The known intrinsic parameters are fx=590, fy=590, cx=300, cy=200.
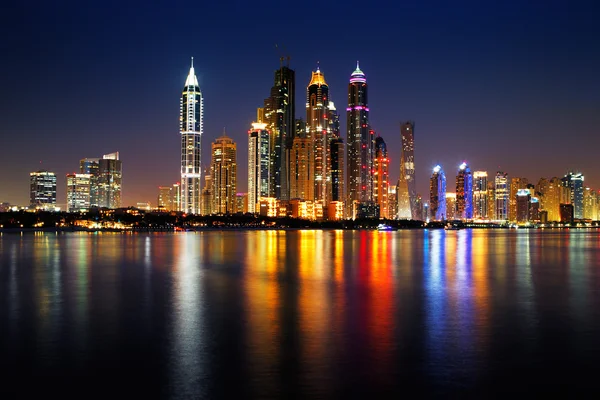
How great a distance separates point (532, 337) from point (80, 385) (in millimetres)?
15752

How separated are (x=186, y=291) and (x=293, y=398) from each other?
21.7 metres

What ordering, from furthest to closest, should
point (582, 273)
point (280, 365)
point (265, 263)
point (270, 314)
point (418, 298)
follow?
1. point (265, 263)
2. point (582, 273)
3. point (418, 298)
4. point (270, 314)
5. point (280, 365)

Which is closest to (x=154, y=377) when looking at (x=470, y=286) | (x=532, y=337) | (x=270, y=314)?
(x=270, y=314)

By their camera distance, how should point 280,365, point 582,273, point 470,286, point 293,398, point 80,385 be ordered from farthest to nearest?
point 582,273, point 470,286, point 280,365, point 80,385, point 293,398

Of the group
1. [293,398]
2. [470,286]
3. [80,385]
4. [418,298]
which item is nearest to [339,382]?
[293,398]

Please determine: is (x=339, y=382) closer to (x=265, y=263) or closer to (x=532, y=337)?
(x=532, y=337)

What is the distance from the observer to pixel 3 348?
19.6 metres

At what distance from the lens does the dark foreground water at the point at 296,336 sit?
15539 mm

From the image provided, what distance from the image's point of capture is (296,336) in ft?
71.2

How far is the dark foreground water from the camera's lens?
15.5 metres

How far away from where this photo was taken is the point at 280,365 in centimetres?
1739

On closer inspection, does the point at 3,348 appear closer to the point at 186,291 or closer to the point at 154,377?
the point at 154,377

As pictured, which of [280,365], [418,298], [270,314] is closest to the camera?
[280,365]

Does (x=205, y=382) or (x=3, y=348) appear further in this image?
(x=3, y=348)
